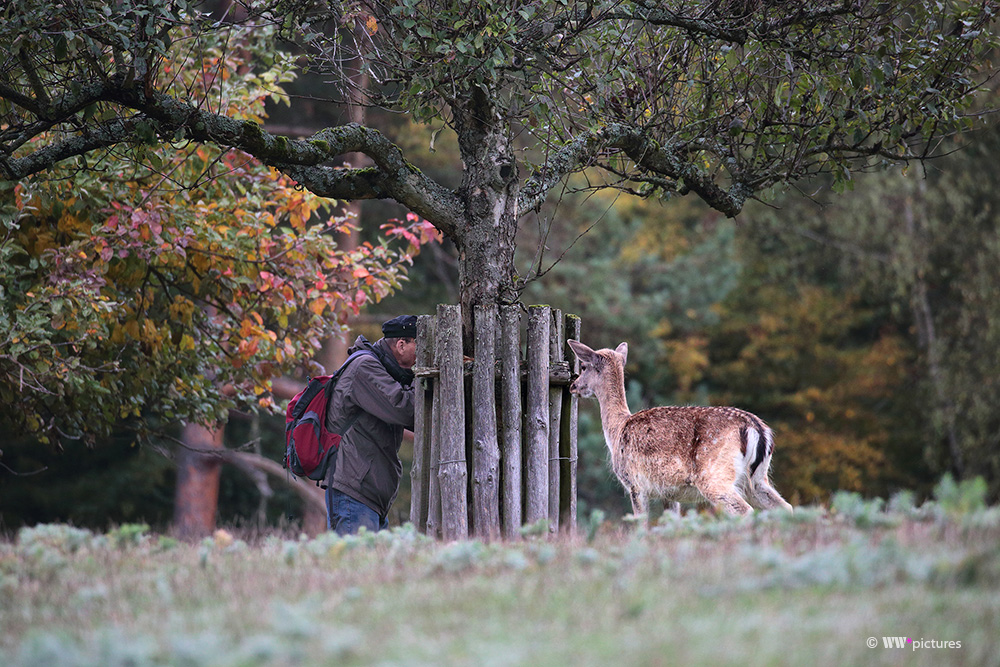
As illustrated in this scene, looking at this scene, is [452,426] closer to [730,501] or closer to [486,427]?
[486,427]

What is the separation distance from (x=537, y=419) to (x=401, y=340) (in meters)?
1.29

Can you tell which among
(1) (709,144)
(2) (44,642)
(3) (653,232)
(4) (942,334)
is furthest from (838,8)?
(3) (653,232)

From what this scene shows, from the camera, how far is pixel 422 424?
7547 mm

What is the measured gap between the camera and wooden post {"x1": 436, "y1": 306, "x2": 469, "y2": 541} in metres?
7.32

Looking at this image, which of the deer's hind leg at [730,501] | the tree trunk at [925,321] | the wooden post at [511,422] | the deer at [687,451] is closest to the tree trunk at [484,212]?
the wooden post at [511,422]

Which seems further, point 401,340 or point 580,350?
point 580,350

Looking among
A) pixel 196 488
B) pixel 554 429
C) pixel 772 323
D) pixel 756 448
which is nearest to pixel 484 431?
pixel 554 429

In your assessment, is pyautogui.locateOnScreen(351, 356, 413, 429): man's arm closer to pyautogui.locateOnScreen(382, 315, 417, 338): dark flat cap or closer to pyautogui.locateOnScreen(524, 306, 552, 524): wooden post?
pyautogui.locateOnScreen(382, 315, 417, 338): dark flat cap

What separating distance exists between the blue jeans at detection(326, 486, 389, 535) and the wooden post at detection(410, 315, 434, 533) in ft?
1.21

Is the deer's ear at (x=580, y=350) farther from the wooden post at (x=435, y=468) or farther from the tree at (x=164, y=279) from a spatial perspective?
the tree at (x=164, y=279)

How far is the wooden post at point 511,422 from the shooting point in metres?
7.50

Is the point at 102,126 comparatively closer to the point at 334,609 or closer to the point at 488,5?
the point at 488,5

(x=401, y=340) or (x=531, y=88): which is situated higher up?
(x=531, y=88)

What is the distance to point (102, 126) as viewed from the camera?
7609mm
